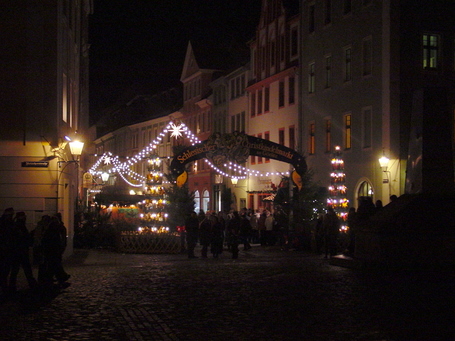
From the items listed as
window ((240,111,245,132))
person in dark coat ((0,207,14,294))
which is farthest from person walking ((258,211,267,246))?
window ((240,111,245,132))

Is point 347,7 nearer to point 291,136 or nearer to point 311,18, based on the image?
point 311,18

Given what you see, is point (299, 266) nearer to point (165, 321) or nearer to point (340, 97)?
point (165, 321)

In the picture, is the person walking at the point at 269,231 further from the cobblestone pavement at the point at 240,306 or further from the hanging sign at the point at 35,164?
the cobblestone pavement at the point at 240,306

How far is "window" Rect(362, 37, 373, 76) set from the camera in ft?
135

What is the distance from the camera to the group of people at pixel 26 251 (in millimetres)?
16906

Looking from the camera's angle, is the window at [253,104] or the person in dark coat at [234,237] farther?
the window at [253,104]

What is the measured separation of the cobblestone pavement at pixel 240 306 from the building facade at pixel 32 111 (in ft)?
13.3

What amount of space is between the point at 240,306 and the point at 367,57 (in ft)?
94.7

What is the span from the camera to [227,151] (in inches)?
1359

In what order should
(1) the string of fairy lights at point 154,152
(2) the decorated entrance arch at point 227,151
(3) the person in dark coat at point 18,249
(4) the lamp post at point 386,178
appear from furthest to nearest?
(1) the string of fairy lights at point 154,152
(4) the lamp post at point 386,178
(2) the decorated entrance arch at point 227,151
(3) the person in dark coat at point 18,249

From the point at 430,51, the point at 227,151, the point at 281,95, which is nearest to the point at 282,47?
the point at 281,95

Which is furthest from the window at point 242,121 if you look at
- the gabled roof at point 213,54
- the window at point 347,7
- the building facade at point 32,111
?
the building facade at point 32,111

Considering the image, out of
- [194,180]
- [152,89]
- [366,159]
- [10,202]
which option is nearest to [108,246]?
[10,202]

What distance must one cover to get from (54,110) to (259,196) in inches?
1236
